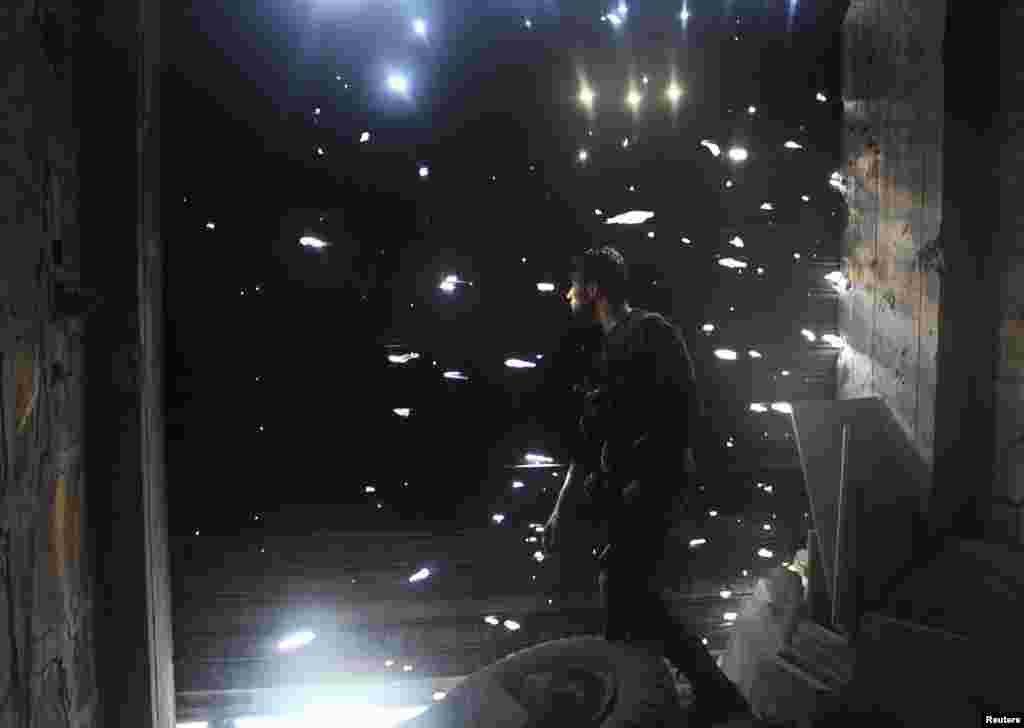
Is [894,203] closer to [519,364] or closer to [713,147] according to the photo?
[713,147]

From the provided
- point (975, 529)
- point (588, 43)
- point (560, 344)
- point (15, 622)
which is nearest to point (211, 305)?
point (15, 622)

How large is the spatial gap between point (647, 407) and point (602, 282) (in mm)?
711

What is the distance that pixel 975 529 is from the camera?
3.16 m

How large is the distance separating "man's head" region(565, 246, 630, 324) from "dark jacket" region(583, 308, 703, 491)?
8.2 inches

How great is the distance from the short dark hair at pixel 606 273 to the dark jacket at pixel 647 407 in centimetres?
21

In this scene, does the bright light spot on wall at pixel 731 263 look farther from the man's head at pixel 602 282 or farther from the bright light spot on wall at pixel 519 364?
the bright light spot on wall at pixel 519 364

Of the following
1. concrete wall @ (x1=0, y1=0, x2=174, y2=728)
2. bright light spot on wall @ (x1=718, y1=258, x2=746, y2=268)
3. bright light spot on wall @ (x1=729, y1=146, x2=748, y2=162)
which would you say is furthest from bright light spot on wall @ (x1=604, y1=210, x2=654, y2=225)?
concrete wall @ (x1=0, y1=0, x2=174, y2=728)

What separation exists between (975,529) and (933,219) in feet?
5.65

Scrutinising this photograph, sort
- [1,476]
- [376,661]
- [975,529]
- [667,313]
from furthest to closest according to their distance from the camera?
[667,313] → [376,661] → [975,529] → [1,476]

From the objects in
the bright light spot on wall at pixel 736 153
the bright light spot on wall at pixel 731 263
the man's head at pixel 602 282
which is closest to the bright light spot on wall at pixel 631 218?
the bright light spot on wall at pixel 731 263

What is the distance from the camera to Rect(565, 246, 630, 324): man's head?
9.60 ft

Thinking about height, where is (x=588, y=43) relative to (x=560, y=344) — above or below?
above

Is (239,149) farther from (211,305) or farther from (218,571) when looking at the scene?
(218,571)

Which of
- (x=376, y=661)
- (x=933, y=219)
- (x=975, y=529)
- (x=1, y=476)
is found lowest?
(x=376, y=661)
